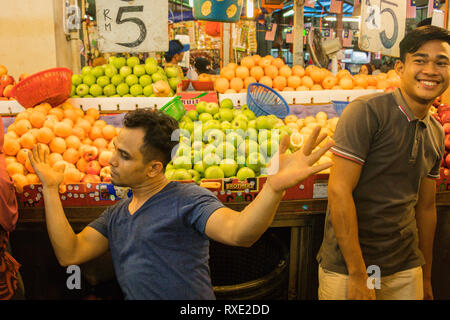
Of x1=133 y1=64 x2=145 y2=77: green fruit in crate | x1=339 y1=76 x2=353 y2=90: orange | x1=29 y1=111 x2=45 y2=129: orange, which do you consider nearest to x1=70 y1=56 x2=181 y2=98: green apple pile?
x1=133 y1=64 x2=145 y2=77: green fruit in crate

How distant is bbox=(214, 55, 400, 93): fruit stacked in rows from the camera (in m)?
3.93

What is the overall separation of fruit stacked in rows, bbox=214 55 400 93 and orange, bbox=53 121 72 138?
177 cm

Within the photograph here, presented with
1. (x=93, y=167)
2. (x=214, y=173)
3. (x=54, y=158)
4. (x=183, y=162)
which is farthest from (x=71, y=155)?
(x=214, y=173)

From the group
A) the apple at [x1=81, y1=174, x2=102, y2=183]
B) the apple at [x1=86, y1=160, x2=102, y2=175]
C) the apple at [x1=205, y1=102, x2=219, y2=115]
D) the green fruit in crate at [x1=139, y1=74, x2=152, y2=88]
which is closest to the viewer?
the apple at [x1=81, y1=174, x2=102, y2=183]

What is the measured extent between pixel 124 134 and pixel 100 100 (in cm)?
242

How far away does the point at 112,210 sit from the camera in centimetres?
158

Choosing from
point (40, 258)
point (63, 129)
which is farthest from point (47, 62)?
point (40, 258)

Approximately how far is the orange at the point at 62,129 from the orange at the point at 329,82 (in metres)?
2.83

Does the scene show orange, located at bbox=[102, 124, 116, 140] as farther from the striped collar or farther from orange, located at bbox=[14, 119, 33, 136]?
the striped collar

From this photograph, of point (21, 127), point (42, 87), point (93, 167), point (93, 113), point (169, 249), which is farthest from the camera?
point (93, 113)

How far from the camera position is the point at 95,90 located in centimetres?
371

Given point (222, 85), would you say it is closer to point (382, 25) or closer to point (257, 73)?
point (257, 73)

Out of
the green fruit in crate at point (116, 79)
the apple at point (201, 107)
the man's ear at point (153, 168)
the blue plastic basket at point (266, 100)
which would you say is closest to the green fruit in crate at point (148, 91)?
the green fruit in crate at point (116, 79)

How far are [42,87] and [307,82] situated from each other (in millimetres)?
2783
